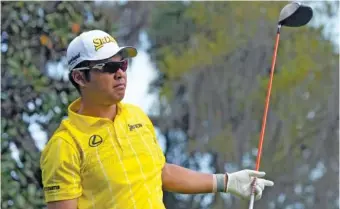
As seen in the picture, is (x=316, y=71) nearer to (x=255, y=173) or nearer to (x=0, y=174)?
(x=0, y=174)

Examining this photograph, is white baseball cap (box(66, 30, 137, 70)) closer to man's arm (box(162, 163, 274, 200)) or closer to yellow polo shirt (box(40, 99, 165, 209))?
yellow polo shirt (box(40, 99, 165, 209))

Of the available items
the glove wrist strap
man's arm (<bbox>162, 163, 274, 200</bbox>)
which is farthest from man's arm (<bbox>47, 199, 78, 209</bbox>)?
the glove wrist strap

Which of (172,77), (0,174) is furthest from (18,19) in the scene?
(172,77)

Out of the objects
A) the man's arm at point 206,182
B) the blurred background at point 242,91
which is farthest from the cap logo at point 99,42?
the blurred background at point 242,91

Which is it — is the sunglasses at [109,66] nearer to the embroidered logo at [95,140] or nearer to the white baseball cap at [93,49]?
the white baseball cap at [93,49]

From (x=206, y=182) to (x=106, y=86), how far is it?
0.70 m

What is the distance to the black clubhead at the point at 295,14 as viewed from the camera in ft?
17.0

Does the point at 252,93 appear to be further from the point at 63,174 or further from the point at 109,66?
the point at 63,174

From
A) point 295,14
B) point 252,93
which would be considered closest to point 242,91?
point 252,93

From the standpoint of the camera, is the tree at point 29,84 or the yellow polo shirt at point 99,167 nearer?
the yellow polo shirt at point 99,167

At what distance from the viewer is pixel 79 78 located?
4.51 metres

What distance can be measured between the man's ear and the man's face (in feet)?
0.10

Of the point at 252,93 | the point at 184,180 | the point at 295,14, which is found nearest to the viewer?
the point at 184,180

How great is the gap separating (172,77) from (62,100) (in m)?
8.50
